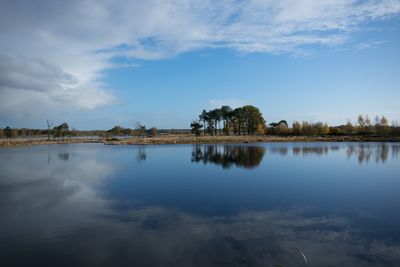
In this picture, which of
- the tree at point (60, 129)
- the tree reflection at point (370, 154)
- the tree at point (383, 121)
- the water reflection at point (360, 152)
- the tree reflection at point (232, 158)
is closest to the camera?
the tree reflection at point (232, 158)

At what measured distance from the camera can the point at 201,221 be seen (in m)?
8.80

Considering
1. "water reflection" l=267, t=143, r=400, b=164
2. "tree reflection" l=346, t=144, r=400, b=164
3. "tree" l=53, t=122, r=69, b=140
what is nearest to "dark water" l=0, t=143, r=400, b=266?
"tree reflection" l=346, t=144, r=400, b=164

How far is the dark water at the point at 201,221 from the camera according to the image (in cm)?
641

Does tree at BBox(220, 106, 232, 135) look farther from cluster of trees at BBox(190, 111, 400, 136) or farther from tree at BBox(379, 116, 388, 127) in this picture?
tree at BBox(379, 116, 388, 127)

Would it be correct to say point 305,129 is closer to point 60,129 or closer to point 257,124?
point 257,124

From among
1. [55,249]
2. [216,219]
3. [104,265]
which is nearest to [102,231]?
[55,249]

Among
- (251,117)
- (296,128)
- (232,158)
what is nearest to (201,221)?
(232,158)

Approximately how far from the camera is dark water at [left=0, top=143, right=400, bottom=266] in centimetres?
641

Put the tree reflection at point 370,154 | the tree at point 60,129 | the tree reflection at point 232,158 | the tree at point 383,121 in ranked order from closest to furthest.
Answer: the tree reflection at point 232,158 → the tree reflection at point 370,154 → the tree at point 60,129 → the tree at point 383,121

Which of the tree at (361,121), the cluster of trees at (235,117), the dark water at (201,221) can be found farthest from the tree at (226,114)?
the dark water at (201,221)

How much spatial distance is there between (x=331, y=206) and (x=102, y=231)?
24.6 ft

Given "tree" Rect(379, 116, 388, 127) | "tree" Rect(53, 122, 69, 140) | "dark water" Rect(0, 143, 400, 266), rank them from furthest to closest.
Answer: "tree" Rect(379, 116, 388, 127)
"tree" Rect(53, 122, 69, 140)
"dark water" Rect(0, 143, 400, 266)

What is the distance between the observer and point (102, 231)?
8.08m

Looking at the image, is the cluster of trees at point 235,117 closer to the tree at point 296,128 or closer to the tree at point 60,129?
the tree at point 296,128
